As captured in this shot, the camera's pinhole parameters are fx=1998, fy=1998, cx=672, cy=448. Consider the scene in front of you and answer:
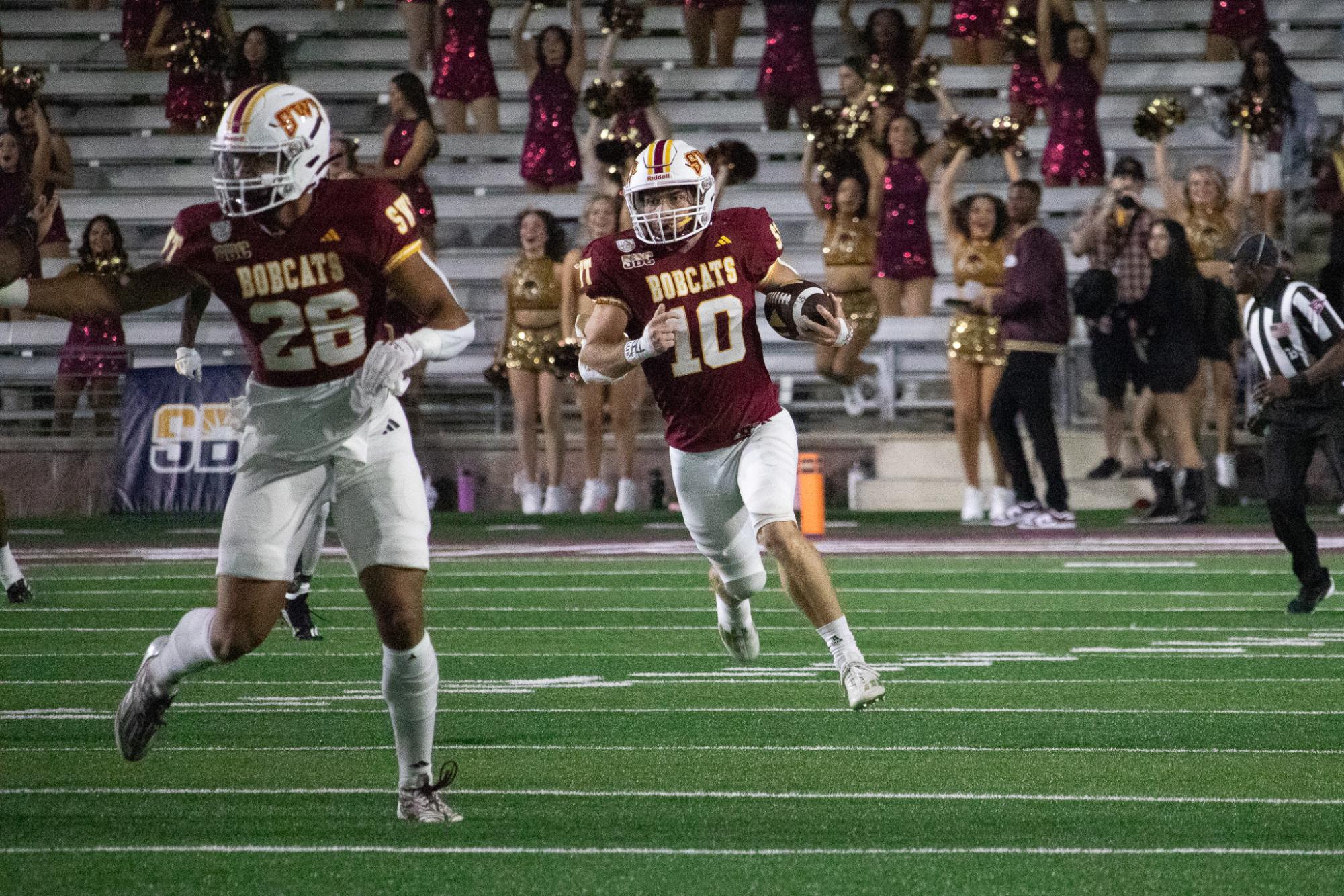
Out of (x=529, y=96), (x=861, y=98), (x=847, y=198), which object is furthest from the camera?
(x=529, y=96)

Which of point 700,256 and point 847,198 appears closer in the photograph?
point 700,256

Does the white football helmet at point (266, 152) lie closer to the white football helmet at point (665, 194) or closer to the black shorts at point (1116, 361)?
the white football helmet at point (665, 194)

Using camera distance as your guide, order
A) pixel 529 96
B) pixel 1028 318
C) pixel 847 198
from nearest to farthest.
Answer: pixel 1028 318, pixel 847 198, pixel 529 96

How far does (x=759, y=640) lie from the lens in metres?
8.18

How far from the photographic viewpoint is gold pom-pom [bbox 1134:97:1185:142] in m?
14.4

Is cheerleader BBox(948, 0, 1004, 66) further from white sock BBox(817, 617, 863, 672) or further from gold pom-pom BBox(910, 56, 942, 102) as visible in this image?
white sock BBox(817, 617, 863, 672)

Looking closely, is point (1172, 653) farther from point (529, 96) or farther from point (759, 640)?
point (529, 96)

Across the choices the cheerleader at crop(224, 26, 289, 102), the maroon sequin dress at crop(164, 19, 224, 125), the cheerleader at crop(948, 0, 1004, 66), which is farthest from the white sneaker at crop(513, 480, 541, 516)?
the cheerleader at crop(948, 0, 1004, 66)

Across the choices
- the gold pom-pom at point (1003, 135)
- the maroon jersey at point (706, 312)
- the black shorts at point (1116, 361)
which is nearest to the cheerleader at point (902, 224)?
the gold pom-pom at point (1003, 135)

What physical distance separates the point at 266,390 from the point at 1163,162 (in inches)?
422

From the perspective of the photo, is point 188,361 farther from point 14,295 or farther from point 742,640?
point 742,640

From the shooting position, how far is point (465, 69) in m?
16.6

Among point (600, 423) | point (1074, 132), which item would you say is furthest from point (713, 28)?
point (600, 423)

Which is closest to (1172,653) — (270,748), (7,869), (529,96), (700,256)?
(700,256)
